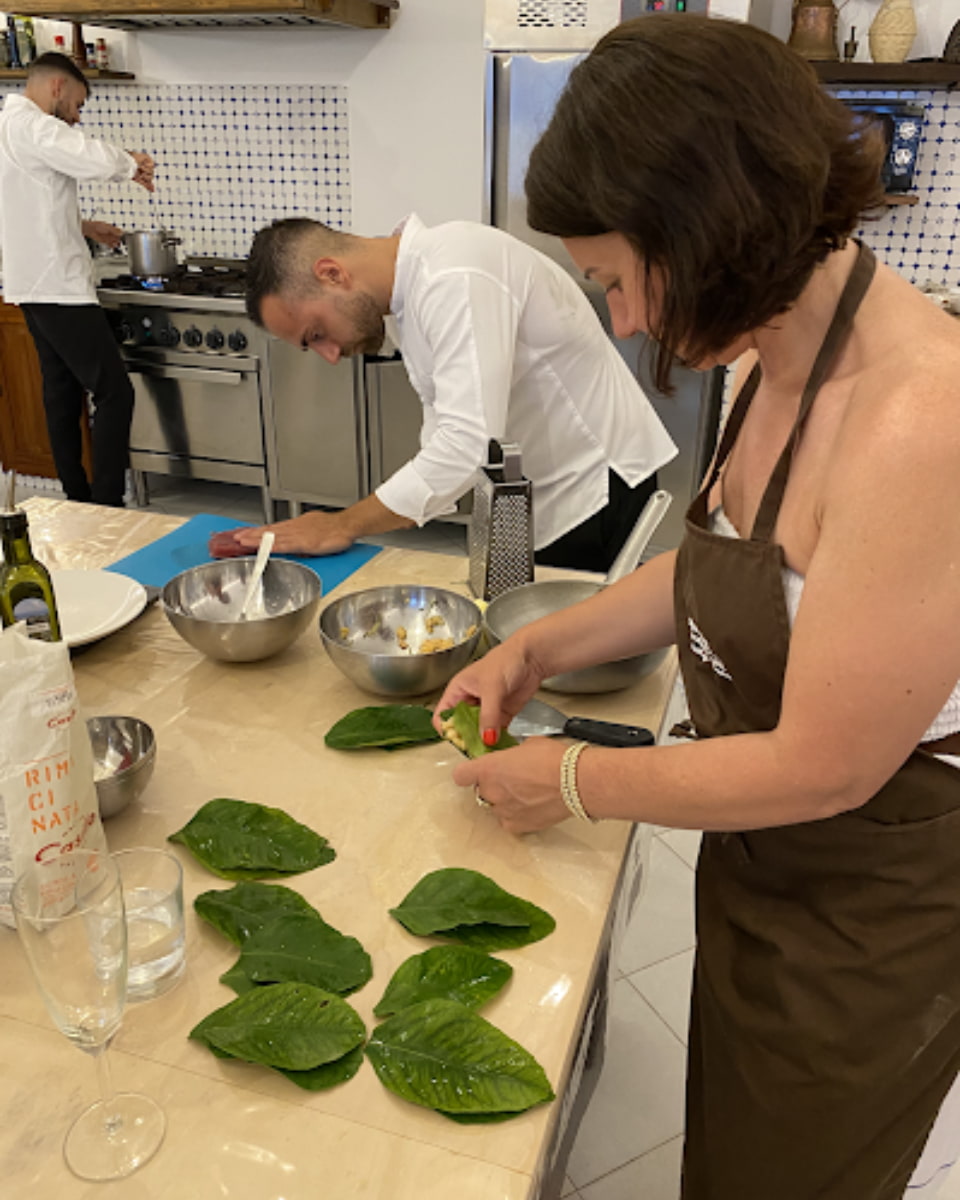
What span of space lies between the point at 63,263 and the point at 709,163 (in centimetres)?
388

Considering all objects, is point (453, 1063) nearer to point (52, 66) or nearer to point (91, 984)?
point (91, 984)

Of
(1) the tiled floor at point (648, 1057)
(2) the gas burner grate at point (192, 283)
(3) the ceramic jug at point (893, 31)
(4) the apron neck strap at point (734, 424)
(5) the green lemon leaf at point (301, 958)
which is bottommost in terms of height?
(1) the tiled floor at point (648, 1057)

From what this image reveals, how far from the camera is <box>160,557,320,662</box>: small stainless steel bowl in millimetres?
1381

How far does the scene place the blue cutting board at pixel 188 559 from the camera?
5.82 ft

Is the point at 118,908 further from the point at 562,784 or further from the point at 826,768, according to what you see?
the point at 826,768

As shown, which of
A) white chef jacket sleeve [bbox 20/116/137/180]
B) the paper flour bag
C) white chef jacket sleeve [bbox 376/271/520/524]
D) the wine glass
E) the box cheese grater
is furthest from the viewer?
white chef jacket sleeve [bbox 20/116/137/180]

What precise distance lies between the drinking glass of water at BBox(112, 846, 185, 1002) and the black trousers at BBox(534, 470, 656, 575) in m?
1.54

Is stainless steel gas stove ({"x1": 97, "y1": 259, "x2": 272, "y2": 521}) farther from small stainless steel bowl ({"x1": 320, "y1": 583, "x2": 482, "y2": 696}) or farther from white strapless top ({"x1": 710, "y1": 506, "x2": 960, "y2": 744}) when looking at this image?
white strapless top ({"x1": 710, "y1": 506, "x2": 960, "y2": 744})

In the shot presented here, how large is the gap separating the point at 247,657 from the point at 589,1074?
101cm

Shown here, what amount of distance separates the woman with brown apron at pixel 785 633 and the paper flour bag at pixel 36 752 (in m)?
0.42

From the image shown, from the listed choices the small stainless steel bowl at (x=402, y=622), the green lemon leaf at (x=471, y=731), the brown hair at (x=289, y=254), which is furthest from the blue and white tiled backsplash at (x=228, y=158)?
the green lemon leaf at (x=471, y=731)

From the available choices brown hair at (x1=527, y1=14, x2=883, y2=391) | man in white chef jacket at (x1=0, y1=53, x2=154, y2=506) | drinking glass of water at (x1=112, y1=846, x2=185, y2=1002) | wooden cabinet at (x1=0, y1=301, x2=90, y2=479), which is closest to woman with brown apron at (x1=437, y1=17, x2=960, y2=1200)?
brown hair at (x1=527, y1=14, x2=883, y2=391)

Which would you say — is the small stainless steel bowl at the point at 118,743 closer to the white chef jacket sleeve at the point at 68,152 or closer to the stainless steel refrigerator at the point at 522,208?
the stainless steel refrigerator at the point at 522,208

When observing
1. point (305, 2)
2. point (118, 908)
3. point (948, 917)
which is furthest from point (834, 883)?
point (305, 2)
